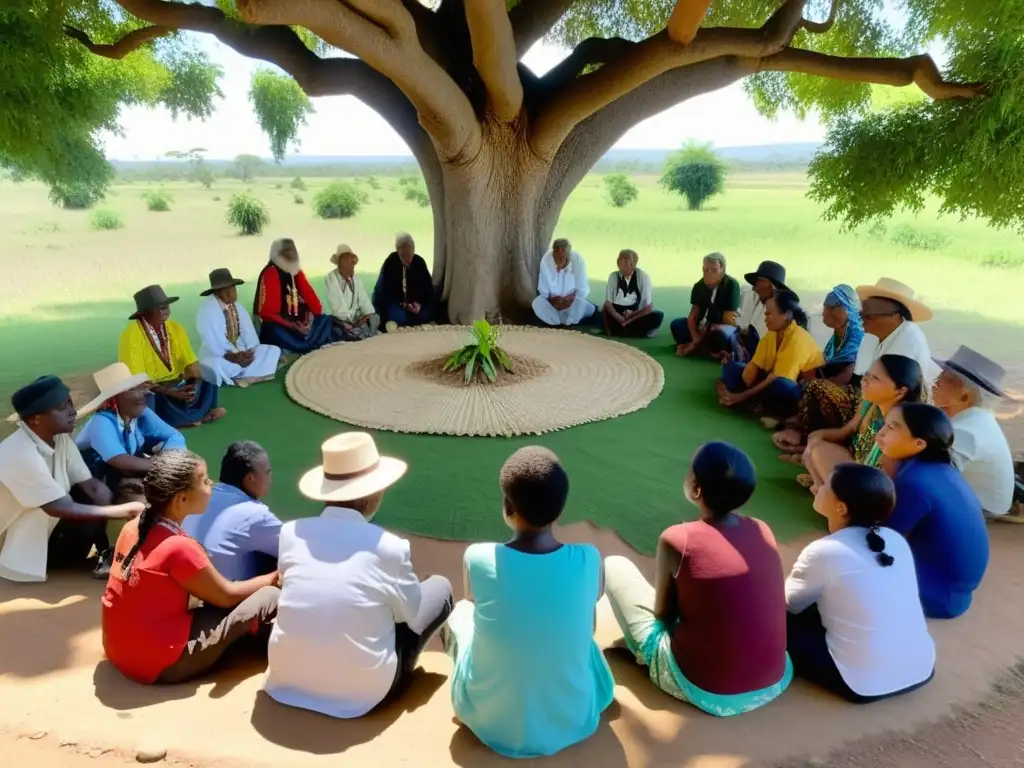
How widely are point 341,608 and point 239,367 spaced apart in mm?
4031

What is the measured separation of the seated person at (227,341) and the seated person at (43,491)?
2.31 meters

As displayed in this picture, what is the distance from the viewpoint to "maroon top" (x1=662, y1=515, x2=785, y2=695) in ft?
7.14

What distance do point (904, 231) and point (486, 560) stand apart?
20.3 m

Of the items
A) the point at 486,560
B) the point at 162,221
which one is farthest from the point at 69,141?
the point at 162,221

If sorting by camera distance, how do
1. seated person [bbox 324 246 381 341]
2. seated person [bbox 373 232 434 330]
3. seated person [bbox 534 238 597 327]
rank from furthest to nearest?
seated person [bbox 534 238 597 327] → seated person [bbox 373 232 434 330] → seated person [bbox 324 246 381 341]

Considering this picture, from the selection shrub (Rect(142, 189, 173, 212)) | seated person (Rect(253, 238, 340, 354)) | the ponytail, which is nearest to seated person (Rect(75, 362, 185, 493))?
seated person (Rect(253, 238, 340, 354))

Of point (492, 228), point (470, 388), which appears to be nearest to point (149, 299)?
point (470, 388)

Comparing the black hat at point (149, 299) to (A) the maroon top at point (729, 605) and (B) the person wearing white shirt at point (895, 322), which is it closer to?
(A) the maroon top at point (729, 605)

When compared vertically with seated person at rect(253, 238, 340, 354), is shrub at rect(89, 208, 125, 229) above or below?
below

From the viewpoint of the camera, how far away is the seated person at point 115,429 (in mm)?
3494

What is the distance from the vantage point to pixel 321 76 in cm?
681

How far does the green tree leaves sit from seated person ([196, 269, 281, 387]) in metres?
24.6

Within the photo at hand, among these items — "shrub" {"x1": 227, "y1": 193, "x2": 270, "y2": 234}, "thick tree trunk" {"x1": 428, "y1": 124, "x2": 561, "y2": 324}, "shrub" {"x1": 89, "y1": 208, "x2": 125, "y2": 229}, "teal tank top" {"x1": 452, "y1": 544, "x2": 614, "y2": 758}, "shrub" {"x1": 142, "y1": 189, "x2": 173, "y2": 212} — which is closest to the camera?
"teal tank top" {"x1": 452, "y1": 544, "x2": 614, "y2": 758}

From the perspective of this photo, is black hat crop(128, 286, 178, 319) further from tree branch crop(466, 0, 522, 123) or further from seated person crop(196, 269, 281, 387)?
tree branch crop(466, 0, 522, 123)
